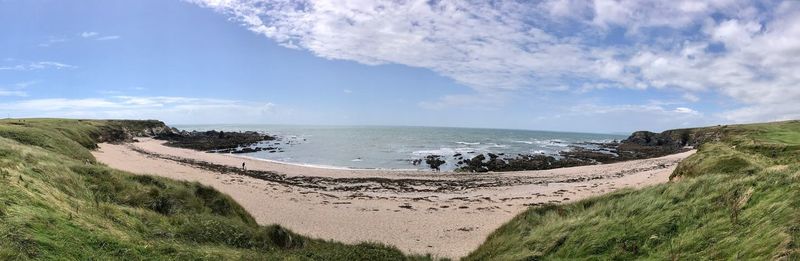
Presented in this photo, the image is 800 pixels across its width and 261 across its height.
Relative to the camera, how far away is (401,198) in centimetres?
2986

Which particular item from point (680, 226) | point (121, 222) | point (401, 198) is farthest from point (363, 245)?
point (401, 198)

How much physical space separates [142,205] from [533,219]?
36.0 ft

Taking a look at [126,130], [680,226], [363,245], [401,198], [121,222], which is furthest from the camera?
[126,130]

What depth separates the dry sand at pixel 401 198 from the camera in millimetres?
19906

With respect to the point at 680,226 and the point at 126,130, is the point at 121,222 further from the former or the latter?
the point at 126,130

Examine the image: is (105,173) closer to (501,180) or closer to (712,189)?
(712,189)

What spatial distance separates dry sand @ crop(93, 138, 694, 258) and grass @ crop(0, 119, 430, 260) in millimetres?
6277

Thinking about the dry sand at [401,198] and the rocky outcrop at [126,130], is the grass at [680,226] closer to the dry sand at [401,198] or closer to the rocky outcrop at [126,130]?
the dry sand at [401,198]

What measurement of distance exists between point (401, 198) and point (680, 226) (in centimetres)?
2305

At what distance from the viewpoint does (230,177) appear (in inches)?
1471

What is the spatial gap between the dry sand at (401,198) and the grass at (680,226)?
598 centimetres

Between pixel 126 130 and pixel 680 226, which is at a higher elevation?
pixel 126 130

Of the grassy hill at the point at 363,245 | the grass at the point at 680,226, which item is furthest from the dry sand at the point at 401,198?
the grassy hill at the point at 363,245

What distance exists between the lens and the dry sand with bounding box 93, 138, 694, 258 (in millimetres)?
19906
